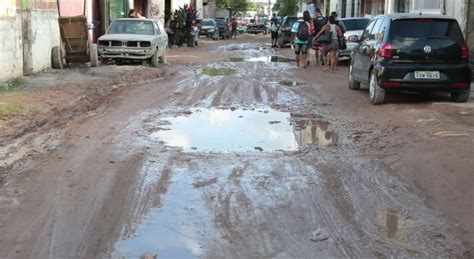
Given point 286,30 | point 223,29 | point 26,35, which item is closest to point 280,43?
point 286,30

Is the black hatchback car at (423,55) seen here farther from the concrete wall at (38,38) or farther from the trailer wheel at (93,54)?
the trailer wheel at (93,54)

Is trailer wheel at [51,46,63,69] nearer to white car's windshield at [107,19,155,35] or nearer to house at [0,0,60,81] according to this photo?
house at [0,0,60,81]

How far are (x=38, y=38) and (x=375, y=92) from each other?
9.64 metres

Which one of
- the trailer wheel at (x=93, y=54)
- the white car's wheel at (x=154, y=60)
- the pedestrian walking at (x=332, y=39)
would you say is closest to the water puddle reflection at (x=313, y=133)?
the pedestrian walking at (x=332, y=39)

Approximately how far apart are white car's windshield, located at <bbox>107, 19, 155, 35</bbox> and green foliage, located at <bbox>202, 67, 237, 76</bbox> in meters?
2.38

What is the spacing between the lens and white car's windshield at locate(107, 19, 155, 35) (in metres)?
20.0

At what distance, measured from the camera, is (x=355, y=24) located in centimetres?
2278

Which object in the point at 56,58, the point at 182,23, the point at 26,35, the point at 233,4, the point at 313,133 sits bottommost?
the point at 313,133

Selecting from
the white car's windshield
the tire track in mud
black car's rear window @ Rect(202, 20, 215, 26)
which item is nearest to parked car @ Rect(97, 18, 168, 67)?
the white car's windshield

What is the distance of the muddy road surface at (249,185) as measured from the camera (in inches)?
195

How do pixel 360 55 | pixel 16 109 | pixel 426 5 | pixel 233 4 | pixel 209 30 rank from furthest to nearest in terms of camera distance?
pixel 233 4
pixel 209 30
pixel 426 5
pixel 360 55
pixel 16 109

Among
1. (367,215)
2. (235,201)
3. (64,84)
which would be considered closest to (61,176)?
(235,201)

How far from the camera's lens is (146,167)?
23.9 ft

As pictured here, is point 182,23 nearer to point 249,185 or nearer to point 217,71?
point 217,71
